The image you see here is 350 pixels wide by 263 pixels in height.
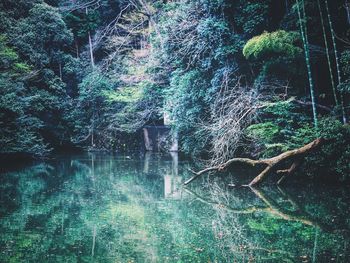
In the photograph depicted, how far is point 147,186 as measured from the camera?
41.9 feet

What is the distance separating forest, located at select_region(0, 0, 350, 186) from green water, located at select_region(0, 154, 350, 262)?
1.97m

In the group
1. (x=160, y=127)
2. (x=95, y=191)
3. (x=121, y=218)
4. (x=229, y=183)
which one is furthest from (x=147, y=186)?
(x=160, y=127)

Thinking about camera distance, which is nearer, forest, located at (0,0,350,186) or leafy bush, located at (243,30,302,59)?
leafy bush, located at (243,30,302,59)

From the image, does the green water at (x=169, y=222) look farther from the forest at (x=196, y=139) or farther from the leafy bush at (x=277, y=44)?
the leafy bush at (x=277, y=44)

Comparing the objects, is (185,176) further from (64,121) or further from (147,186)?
(64,121)

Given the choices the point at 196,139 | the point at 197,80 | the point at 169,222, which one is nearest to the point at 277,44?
A: the point at 197,80

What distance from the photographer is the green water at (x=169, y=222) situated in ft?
19.8

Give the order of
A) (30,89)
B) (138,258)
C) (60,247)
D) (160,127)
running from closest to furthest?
Result: (138,258) < (60,247) < (30,89) < (160,127)

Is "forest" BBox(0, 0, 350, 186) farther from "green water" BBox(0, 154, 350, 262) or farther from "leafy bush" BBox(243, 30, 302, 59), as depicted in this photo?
"green water" BBox(0, 154, 350, 262)

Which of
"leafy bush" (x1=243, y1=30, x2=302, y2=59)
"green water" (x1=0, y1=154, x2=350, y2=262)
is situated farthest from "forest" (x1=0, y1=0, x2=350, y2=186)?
"green water" (x1=0, y1=154, x2=350, y2=262)

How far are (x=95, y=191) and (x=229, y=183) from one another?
15.4 ft

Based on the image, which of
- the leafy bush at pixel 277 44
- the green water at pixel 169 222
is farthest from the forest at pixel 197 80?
the green water at pixel 169 222

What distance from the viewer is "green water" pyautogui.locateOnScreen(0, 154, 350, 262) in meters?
6.05

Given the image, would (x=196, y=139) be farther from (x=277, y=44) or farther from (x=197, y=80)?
(x=277, y=44)
